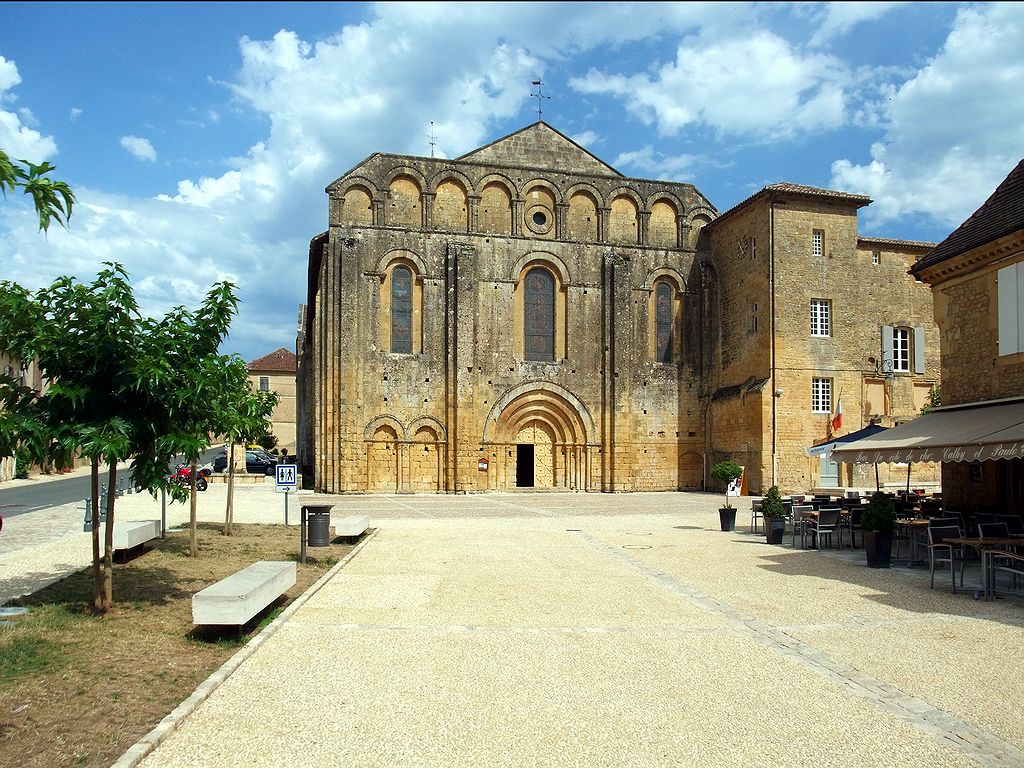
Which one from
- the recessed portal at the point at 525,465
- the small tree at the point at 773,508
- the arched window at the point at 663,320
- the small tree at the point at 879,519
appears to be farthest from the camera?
the arched window at the point at 663,320

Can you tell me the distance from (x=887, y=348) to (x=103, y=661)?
30.2 metres

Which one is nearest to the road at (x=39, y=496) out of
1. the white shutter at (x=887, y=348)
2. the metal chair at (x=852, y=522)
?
the metal chair at (x=852, y=522)

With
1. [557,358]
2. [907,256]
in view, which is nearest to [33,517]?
[557,358]

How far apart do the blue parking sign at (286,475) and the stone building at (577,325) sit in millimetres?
13824

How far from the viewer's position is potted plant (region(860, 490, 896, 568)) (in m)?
12.6

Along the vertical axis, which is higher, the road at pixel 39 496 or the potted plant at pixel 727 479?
the potted plant at pixel 727 479

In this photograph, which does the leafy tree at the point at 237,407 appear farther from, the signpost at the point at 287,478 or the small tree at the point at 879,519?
the small tree at the point at 879,519

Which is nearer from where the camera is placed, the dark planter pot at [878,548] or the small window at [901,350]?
the dark planter pot at [878,548]

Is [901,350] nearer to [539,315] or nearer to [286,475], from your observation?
[539,315]

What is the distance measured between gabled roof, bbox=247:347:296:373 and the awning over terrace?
2287 inches

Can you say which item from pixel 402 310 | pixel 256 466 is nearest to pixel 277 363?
pixel 256 466

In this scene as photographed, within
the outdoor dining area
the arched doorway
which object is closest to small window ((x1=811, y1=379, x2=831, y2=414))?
the arched doorway

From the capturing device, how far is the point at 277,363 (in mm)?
67938

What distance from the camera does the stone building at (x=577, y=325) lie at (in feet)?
98.4
